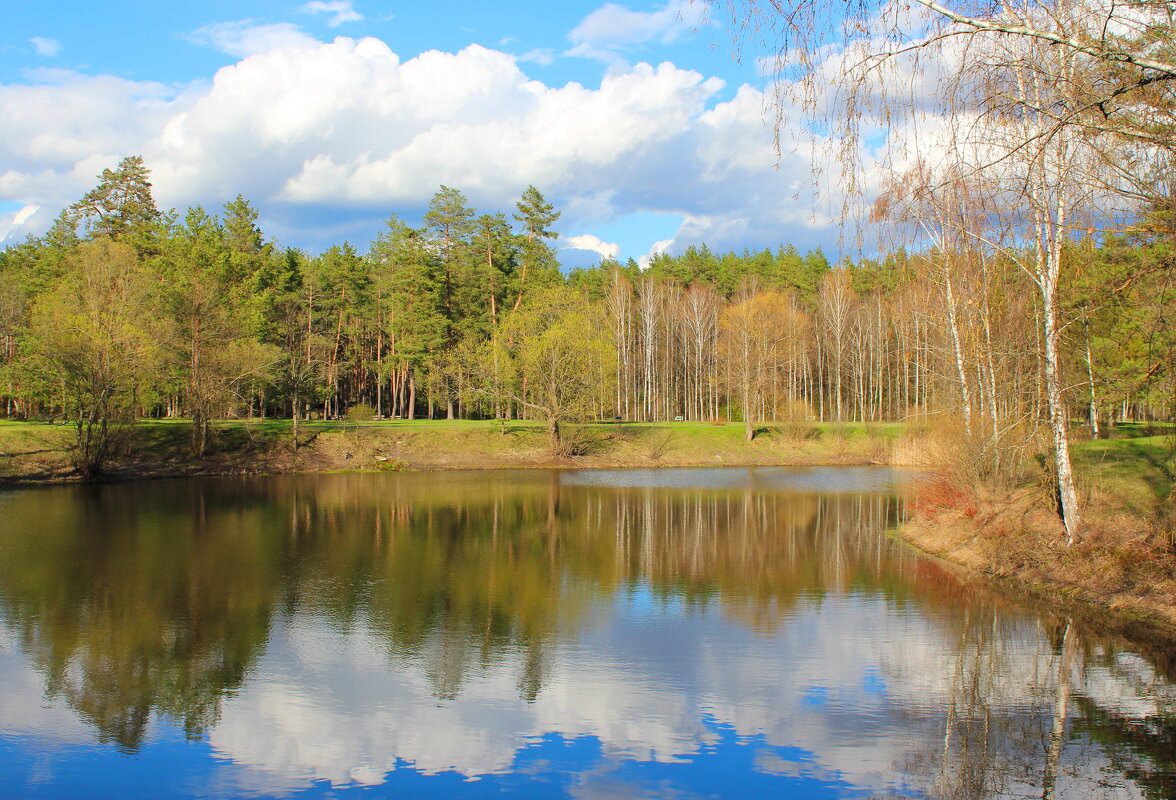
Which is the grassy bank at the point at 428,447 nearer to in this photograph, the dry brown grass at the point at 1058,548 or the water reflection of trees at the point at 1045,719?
the dry brown grass at the point at 1058,548

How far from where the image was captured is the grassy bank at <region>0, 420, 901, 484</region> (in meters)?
37.7

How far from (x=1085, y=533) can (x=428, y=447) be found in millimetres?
35948

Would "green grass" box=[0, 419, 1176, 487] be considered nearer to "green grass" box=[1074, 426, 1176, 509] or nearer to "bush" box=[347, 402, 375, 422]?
"bush" box=[347, 402, 375, 422]

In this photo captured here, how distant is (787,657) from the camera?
11.2m

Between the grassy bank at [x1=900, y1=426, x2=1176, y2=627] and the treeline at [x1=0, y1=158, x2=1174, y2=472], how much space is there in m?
1.68

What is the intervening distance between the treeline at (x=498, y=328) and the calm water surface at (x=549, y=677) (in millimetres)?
4260

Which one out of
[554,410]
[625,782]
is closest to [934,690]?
[625,782]

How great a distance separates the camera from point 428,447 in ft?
150

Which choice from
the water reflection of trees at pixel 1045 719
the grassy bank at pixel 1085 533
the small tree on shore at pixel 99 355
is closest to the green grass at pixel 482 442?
the small tree on shore at pixel 99 355

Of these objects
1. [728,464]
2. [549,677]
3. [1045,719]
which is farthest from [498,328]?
[1045,719]

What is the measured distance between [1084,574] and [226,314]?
39.3 meters

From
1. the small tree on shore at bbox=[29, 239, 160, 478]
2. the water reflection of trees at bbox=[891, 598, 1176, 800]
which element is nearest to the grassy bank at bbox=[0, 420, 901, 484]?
the small tree on shore at bbox=[29, 239, 160, 478]

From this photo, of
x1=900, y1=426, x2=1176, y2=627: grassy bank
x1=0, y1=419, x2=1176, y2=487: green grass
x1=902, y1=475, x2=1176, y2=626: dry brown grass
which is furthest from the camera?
x1=0, y1=419, x2=1176, y2=487: green grass

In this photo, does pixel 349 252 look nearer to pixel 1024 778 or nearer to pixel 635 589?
pixel 635 589
